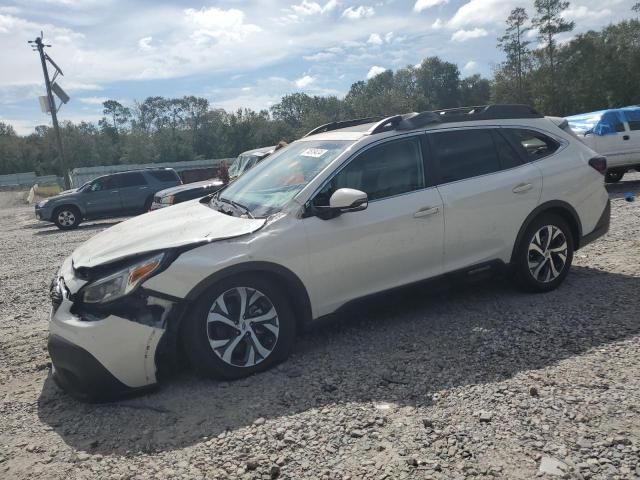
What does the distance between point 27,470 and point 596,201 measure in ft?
16.9

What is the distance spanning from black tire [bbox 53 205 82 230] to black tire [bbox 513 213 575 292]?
15.8m

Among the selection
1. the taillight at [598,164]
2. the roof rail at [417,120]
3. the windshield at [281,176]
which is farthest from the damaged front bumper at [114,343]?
the taillight at [598,164]

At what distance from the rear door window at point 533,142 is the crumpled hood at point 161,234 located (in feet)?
8.67

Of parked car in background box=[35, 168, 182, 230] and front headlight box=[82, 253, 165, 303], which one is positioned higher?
parked car in background box=[35, 168, 182, 230]

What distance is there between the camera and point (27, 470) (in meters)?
2.93

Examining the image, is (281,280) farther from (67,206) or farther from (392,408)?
(67,206)

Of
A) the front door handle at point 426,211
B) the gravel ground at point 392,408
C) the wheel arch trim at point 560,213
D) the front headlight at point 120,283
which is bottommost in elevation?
the gravel ground at point 392,408

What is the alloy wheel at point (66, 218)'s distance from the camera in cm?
1731

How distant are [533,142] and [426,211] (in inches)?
60.9

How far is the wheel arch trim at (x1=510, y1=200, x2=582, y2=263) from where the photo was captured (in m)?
4.88

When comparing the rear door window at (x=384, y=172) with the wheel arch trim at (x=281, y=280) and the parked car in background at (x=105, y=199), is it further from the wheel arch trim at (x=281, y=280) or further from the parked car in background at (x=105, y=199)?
the parked car in background at (x=105, y=199)

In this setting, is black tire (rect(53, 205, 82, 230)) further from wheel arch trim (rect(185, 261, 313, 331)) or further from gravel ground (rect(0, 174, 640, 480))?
wheel arch trim (rect(185, 261, 313, 331))

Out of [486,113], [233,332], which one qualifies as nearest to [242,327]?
[233,332]

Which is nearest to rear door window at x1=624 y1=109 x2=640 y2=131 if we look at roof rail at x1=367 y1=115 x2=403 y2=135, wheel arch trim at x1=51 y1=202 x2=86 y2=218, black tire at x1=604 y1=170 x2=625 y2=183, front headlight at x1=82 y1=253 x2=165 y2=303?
black tire at x1=604 y1=170 x2=625 y2=183
